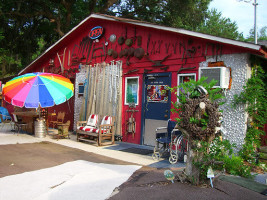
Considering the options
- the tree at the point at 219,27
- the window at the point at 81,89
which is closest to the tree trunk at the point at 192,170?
the window at the point at 81,89

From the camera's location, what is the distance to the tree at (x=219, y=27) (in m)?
32.4

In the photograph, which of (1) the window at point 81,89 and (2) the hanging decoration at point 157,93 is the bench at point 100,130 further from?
(1) the window at point 81,89

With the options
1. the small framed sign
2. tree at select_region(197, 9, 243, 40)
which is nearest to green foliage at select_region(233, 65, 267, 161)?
the small framed sign

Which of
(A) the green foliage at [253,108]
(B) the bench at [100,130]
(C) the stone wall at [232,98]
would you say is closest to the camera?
(A) the green foliage at [253,108]

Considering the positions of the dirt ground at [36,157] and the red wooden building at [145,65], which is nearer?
the dirt ground at [36,157]

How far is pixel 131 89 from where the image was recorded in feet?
29.2

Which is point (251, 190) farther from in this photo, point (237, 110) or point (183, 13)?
point (183, 13)

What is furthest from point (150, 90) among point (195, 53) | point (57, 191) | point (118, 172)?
point (57, 191)

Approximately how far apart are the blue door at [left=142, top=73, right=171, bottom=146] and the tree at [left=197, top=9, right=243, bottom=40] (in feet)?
85.7

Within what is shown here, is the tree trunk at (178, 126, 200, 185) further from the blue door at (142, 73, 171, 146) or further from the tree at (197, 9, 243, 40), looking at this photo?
the tree at (197, 9, 243, 40)

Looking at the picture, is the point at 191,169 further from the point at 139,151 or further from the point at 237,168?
the point at 139,151

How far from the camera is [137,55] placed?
8.48 meters

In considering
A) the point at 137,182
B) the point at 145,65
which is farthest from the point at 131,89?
the point at 137,182

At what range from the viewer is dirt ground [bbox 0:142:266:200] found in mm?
3586
